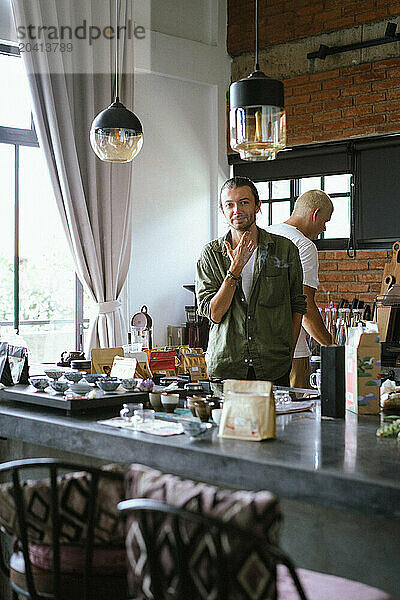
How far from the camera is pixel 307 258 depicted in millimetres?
4535

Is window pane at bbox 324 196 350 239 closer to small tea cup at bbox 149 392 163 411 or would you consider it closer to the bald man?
the bald man

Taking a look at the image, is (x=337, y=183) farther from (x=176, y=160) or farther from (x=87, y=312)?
(x=87, y=312)

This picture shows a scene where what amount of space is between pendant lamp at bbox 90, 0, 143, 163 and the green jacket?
2.05 feet

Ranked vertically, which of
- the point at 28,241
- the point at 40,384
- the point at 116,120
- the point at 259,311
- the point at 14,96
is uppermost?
the point at 14,96

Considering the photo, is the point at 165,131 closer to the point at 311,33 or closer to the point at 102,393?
the point at 311,33

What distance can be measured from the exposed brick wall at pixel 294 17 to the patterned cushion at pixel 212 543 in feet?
18.3

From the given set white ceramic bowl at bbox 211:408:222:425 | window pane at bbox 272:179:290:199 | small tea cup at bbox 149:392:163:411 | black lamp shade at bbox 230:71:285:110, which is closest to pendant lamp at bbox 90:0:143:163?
black lamp shade at bbox 230:71:285:110

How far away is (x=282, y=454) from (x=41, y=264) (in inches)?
180

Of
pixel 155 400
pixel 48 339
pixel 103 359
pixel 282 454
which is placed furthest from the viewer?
pixel 48 339

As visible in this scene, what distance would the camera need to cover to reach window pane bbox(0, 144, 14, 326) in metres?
6.32

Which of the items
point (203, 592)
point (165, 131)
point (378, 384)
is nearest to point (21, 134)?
point (165, 131)

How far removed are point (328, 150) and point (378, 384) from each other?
4250 mm

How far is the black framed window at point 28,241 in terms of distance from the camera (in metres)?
6.34

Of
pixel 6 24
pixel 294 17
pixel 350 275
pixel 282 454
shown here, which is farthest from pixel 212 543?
pixel 294 17
